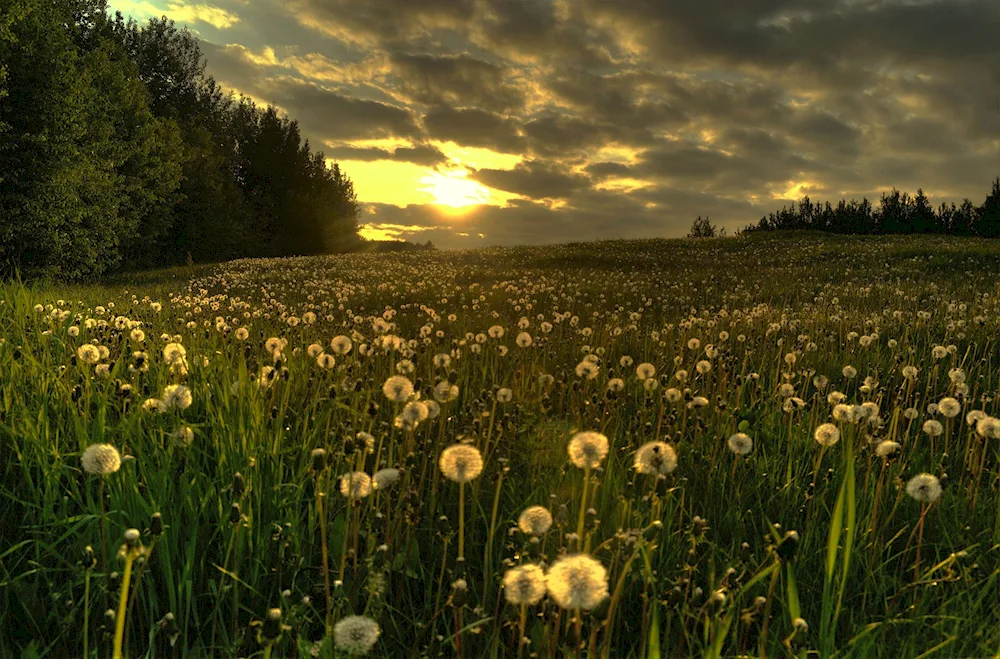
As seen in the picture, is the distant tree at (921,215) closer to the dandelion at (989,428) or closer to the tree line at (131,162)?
the tree line at (131,162)

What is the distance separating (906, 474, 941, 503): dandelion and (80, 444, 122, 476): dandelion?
2.86 meters

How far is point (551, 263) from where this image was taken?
24.2 meters

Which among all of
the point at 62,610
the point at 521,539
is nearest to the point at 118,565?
the point at 62,610

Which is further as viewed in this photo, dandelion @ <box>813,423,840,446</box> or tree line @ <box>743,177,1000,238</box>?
tree line @ <box>743,177,1000,238</box>

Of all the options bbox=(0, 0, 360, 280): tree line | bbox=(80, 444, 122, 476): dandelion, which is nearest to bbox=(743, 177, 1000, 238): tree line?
bbox=(0, 0, 360, 280): tree line

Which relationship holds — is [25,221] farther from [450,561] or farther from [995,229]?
[995,229]

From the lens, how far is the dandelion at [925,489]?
252 cm

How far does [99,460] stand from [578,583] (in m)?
1.54

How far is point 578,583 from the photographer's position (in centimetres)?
159

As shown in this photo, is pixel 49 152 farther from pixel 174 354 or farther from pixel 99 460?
pixel 99 460

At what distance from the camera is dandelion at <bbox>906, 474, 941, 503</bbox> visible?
252 centimetres

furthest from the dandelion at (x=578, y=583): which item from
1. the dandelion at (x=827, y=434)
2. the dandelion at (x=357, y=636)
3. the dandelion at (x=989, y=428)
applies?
the dandelion at (x=989, y=428)

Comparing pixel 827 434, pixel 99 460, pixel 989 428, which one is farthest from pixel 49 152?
pixel 989 428

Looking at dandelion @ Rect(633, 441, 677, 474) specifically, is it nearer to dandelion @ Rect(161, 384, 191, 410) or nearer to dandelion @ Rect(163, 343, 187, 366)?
dandelion @ Rect(161, 384, 191, 410)
